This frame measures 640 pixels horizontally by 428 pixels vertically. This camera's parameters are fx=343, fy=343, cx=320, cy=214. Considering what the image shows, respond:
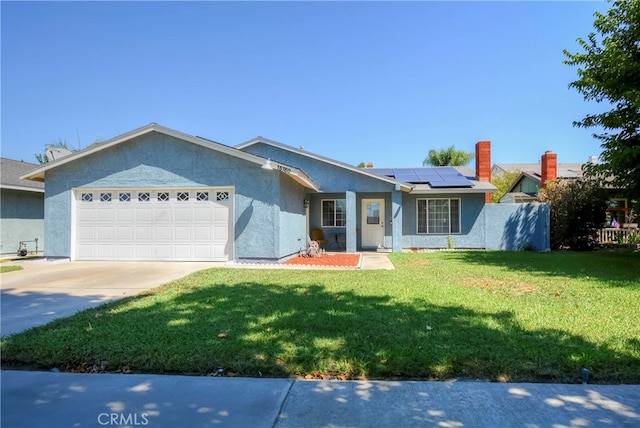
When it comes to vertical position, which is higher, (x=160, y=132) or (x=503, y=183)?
(x=503, y=183)

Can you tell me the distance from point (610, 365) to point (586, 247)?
15616 mm

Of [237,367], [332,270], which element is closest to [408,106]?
[332,270]

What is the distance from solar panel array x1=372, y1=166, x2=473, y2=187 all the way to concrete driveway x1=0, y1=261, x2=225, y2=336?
11.0 metres

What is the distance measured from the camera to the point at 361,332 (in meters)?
4.57

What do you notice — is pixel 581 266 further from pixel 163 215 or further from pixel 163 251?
pixel 163 215

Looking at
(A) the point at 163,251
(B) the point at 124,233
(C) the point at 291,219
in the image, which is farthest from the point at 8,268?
(C) the point at 291,219

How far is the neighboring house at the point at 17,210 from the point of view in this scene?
15.0m

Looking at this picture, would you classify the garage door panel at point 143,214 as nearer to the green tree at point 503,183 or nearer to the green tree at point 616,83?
the green tree at point 616,83

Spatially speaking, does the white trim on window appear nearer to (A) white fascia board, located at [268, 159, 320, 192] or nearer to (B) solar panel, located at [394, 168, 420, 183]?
(B) solar panel, located at [394, 168, 420, 183]

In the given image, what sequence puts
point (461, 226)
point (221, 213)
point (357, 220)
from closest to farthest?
point (221, 213), point (461, 226), point (357, 220)

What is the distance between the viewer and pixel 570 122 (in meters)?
12.2

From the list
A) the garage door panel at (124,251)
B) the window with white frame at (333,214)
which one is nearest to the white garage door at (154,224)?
the garage door panel at (124,251)
